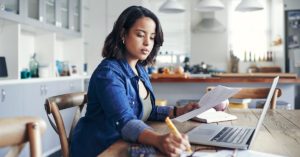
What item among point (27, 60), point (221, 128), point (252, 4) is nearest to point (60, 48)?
point (27, 60)

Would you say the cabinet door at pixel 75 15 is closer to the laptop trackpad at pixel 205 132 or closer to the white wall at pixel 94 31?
the white wall at pixel 94 31

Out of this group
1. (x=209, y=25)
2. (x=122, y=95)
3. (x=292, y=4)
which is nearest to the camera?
(x=122, y=95)

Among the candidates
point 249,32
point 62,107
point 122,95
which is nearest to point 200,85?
point 62,107

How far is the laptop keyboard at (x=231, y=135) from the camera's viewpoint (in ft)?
3.19

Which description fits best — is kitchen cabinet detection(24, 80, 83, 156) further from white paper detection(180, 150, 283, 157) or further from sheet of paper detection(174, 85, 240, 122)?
white paper detection(180, 150, 283, 157)

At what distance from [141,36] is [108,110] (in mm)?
361

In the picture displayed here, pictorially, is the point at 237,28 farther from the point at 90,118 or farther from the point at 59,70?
the point at 90,118

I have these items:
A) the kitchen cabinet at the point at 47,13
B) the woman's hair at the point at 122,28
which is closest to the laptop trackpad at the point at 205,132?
the woman's hair at the point at 122,28

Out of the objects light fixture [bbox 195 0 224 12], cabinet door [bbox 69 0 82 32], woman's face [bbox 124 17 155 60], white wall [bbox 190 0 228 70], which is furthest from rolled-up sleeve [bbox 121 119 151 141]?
white wall [bbox 190 0 228 70]

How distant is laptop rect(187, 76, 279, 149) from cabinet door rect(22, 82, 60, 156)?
2153 millimetres

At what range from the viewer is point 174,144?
0.81m

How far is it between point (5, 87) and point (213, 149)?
2186 millimetres

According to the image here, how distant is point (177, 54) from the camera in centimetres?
688

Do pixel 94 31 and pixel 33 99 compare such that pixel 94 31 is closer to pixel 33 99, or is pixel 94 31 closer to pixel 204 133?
pixel 33 99
